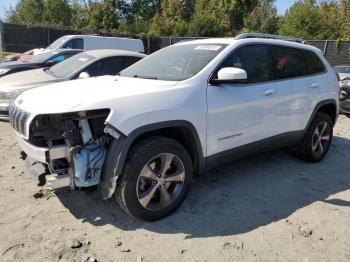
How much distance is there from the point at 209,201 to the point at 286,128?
5.02ft

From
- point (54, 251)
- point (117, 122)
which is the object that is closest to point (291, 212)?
point (117, 122)

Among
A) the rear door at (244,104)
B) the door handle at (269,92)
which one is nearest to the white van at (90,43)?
the rear door at (244,104)

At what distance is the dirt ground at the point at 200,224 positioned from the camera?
330 cm

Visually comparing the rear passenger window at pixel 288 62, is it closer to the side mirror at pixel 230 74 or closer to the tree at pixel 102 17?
the side mirror at pixel 230 74

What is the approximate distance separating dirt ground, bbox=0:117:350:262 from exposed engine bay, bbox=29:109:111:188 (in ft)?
1.81

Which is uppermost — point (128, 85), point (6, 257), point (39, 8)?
point (39, 8)

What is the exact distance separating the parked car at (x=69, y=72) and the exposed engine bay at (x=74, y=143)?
3368 mm

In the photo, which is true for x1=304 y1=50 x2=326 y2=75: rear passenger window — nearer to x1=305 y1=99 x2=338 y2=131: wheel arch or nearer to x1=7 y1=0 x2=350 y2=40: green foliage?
x1=305 y1=99 x2=338 y2=131: wheel arch

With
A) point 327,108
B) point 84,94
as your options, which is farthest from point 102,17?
point 84,94

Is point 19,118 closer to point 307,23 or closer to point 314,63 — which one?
point 314,63

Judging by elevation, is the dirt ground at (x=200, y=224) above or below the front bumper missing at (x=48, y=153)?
below

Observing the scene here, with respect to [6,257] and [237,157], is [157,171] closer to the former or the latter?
[237,157]

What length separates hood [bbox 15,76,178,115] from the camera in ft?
10.8

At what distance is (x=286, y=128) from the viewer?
498cm
